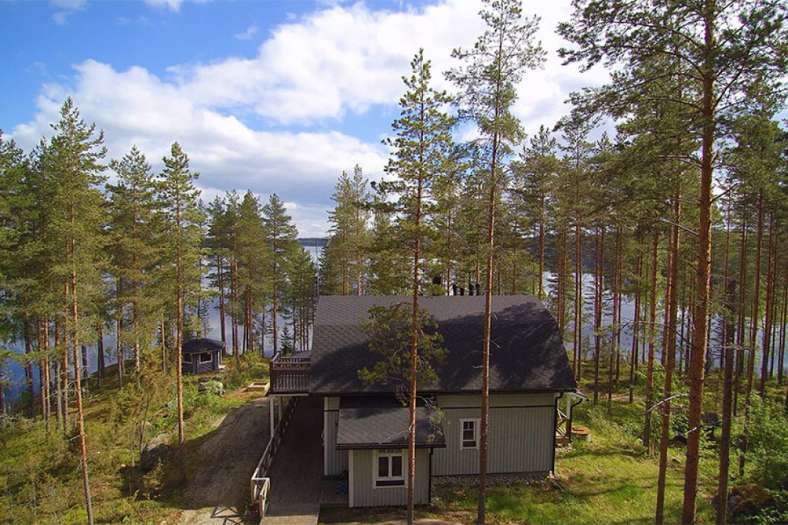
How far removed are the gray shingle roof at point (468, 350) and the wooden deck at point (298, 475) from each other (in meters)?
3.40

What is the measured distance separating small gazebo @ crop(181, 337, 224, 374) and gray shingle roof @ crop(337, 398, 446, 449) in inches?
864

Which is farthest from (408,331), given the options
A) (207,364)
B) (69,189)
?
(207,364)

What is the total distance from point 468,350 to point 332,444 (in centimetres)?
625

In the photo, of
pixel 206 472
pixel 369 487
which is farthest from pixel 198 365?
pixel 369 487

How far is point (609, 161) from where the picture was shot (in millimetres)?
10789

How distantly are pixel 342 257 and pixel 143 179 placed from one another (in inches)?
557

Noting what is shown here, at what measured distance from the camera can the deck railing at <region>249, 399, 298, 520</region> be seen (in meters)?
14.1

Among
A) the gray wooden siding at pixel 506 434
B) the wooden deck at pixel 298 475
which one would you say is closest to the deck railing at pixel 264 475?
the wooden deck at pixel 298 475

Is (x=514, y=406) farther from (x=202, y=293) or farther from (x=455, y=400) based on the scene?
(x=202, y=293)

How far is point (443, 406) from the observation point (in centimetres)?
1623

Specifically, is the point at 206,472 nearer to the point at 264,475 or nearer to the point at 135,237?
the point at 264,475

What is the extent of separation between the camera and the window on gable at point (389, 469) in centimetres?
1484

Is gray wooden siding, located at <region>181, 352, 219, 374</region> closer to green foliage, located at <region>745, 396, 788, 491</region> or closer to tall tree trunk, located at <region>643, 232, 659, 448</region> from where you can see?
tall tree trunk, located at <region>643, 232, 659, 448</region>

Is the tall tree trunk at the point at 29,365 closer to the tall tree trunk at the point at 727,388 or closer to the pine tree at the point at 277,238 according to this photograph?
the pine tree at the point at 277,238
